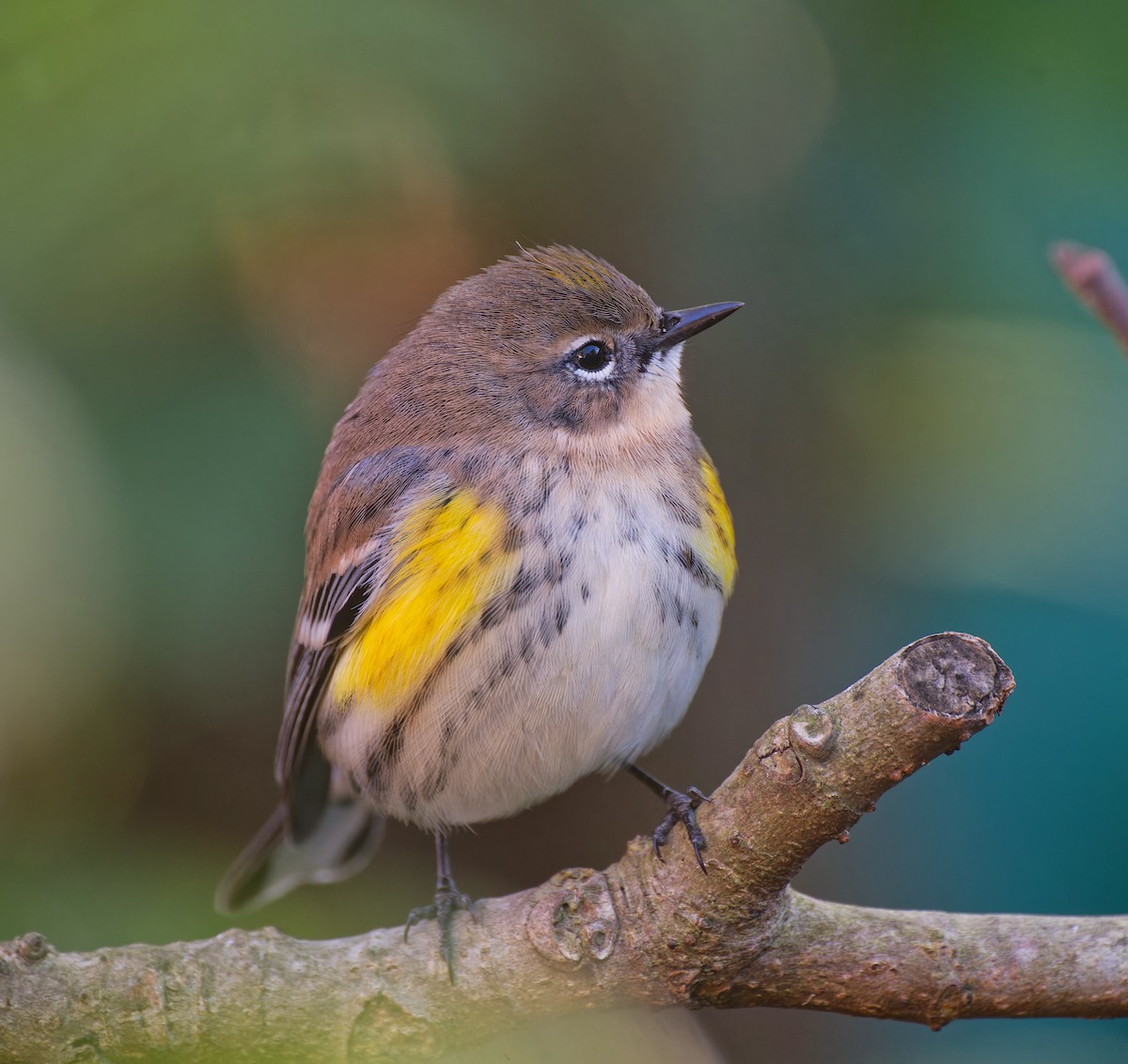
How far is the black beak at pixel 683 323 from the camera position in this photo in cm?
304

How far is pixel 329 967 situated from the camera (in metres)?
2.48

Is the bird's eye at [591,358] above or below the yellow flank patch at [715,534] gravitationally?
above

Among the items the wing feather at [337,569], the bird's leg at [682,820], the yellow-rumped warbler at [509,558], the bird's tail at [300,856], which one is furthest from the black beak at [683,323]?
the bird's tail at [300,856]

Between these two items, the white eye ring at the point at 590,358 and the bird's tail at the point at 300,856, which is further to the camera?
the bird's tail at the point at 300,856

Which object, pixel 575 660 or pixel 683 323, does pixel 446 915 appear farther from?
pixel 683 323

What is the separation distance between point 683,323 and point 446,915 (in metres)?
1.51

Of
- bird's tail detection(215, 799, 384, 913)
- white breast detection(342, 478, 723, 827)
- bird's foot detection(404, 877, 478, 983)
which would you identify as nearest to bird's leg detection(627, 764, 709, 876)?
white breast detection(342, 478, 723, 827)


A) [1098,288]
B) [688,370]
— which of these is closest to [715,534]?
[1098,288]

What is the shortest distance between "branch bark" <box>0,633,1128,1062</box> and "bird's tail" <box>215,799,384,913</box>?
987 millimetres

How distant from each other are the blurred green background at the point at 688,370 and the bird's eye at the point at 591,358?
0.71 meters

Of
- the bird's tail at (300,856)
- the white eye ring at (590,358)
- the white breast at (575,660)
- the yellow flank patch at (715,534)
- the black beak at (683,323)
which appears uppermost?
the black beak at (683,323)

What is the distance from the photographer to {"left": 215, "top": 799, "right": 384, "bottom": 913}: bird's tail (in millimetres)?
3543

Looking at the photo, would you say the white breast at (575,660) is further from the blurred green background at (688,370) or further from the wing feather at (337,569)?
the blurred green background at (688,370)

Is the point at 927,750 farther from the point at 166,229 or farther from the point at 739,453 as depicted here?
the point at 739,453
